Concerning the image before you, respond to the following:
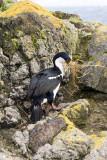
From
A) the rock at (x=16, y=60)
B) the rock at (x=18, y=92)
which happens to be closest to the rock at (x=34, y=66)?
the rock at (x=16, y=60)

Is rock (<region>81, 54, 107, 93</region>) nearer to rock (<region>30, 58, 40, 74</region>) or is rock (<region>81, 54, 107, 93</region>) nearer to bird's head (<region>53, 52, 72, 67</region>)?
bird's head (<region>53, 52, 72, 67</region>)

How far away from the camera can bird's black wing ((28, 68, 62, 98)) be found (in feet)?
18.5

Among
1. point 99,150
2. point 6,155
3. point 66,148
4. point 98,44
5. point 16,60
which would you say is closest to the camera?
point 6,155

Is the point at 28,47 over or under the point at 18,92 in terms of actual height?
over

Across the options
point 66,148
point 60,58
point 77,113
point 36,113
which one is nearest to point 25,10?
point 60,58

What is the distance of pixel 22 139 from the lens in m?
4.83

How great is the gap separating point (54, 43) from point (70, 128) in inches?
136

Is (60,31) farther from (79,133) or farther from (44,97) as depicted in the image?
(79,133)

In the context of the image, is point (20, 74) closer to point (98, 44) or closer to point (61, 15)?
point (98, 44)

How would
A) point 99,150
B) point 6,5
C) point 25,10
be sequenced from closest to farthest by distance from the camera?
1. point 99,150
2. point 25,10
3. point 6,5

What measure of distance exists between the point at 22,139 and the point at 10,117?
0.95 metres

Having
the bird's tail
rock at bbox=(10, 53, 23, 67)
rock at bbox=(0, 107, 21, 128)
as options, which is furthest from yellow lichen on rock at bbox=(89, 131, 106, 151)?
rock at bbox=(10, 53, 23, 67)

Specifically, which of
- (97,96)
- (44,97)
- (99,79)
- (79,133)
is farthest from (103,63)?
(79,133)

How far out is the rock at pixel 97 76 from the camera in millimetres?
6781
